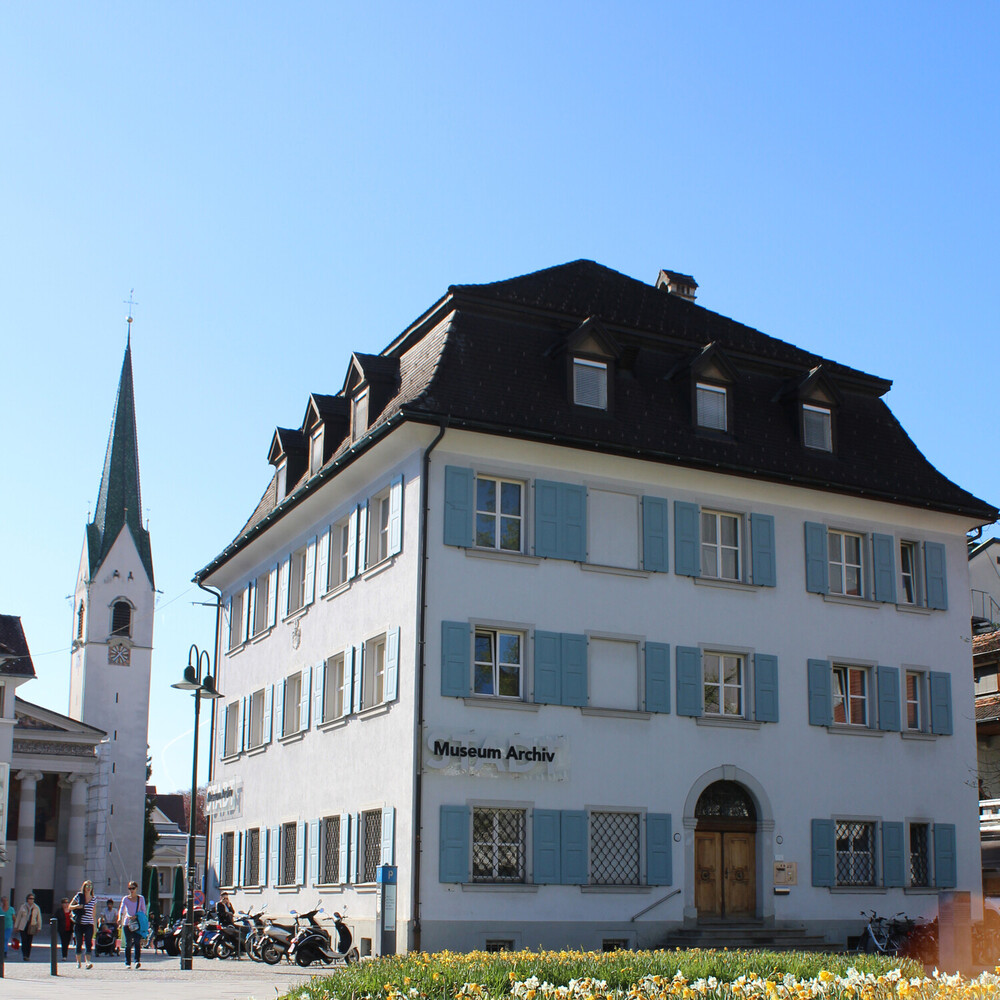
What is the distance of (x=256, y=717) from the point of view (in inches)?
1377

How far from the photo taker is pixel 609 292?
3178cm

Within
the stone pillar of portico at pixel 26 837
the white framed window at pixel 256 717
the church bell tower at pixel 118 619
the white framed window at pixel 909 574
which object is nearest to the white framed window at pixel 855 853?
the white framed window at pixel 909 574

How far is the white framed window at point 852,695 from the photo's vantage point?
95.9ft

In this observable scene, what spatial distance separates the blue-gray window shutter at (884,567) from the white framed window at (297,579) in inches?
492

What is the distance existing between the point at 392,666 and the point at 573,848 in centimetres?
456

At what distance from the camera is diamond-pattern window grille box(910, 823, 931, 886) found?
95.1ft

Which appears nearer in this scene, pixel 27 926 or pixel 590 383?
pixel 590 383

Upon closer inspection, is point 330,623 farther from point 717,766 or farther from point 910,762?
point 910,762

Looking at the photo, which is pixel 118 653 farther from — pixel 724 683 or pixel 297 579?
pixel 724 683

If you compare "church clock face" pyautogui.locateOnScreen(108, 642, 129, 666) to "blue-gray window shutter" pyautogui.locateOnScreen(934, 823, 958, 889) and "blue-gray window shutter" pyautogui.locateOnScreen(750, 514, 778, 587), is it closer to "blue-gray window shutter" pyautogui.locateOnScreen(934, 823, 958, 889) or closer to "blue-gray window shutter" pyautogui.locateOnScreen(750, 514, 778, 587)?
"blue-gray window shutter" pyautogui.locateOnScreen(750, 514, 778, 587)

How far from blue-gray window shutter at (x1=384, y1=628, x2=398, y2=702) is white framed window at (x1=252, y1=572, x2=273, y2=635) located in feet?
29.8

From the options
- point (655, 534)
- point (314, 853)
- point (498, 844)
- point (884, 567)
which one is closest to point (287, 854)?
point (314, 853)

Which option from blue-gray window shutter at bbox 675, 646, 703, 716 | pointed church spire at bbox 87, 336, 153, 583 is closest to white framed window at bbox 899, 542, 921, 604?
blue-gray window shutter at bbox 675, 646, 703, 716

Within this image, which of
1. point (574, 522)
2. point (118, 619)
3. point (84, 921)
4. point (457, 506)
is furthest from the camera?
point (118, 619)
